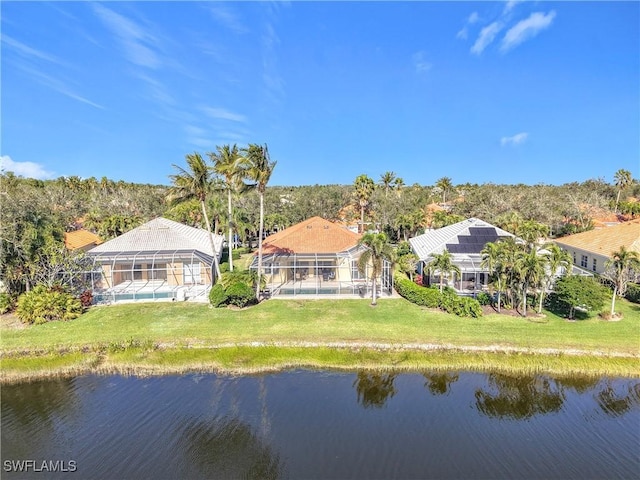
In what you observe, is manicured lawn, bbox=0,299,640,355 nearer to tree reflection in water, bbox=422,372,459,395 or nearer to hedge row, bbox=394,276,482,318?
hedge row, bbox=394,276,482,318

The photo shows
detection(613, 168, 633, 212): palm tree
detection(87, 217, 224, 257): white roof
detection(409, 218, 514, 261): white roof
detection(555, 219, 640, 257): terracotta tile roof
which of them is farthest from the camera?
detection(613, 168, 633, 212): palm tree

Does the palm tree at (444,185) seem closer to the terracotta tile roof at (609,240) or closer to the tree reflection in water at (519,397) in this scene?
the terracotta tile roof at (609,240)

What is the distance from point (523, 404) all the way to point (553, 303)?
13157 millimetres

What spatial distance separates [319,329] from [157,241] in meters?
19.8

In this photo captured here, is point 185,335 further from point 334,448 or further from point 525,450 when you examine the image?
point 525,450

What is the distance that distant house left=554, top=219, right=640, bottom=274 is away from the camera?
32531 millimetres

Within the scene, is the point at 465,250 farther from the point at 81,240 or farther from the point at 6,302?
the point at 81,240

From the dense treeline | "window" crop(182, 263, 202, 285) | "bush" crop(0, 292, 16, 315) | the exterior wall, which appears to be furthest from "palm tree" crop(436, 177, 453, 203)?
"bush" crop(0, 292, 16, 315)

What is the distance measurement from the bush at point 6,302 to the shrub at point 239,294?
14911 mm

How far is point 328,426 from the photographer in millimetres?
14000

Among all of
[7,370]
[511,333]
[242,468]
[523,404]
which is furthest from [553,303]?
[7,370]

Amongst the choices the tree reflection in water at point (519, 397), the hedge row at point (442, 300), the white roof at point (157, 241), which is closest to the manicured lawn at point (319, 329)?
the hedge row at point (442, 300)

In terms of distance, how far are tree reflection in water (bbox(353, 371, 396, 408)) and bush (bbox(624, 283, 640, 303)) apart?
22.1m

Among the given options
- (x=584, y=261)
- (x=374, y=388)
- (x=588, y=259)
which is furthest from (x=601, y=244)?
(x=374, y=388)
